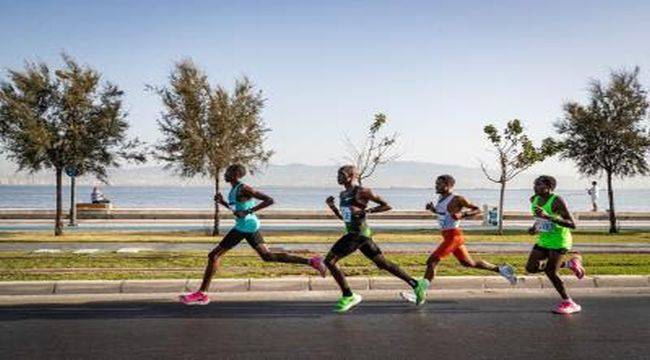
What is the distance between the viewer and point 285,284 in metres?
9.21

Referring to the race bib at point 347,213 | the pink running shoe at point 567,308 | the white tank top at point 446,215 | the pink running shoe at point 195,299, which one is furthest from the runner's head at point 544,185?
the pink running shoe at point 195,299

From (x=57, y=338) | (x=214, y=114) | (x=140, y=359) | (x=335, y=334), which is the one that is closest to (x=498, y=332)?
(x=335, y=334)

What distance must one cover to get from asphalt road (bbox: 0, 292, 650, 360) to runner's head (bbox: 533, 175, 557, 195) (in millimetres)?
1432

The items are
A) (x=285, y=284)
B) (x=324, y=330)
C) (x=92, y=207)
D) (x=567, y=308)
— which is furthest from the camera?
(x=92, y=207)

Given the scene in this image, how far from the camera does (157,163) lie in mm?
22234

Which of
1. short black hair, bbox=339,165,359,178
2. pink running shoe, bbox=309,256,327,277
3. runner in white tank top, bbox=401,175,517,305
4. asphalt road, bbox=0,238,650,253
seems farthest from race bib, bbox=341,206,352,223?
asphalt road, bbox=0,238,650,253

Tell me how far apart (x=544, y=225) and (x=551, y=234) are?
0.46ft

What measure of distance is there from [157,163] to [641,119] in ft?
60.3

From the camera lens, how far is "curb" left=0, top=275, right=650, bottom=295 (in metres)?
8.81

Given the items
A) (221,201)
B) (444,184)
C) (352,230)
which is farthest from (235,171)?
(444,184)

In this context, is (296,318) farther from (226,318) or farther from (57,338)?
(57,338)

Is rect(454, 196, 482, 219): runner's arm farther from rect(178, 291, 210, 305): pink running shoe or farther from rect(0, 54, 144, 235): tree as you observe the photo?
rect(0, 54, 144, 235): tree

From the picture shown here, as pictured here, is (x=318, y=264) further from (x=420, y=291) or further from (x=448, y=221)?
(x=448, y=221)

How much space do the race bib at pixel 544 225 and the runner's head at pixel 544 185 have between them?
34cm
